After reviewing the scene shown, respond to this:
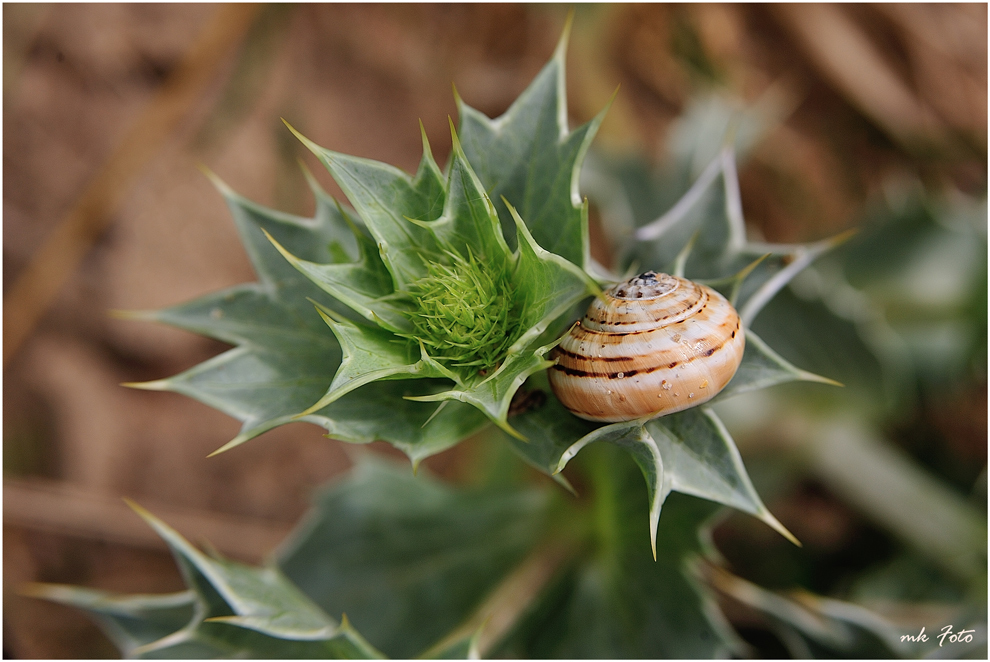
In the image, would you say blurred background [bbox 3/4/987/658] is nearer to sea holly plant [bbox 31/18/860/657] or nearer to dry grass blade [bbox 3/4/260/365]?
dry grass blade [bbox 3/4/260/365]

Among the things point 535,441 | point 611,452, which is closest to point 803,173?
point 611,452

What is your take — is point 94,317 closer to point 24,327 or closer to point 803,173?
point 24,327

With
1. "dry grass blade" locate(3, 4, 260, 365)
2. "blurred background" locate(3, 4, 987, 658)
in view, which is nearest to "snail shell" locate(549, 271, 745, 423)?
"blurred background" locate(3, 4, 987, 658)

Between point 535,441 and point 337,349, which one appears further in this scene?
point 337,349

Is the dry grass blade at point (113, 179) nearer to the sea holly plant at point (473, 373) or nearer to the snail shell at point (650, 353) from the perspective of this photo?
the sea holly plant at point (473, 373)

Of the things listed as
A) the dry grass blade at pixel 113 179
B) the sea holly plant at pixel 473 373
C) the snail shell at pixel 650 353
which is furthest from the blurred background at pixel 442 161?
the snail shell at pixel 650 353

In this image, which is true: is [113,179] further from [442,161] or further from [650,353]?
[650,353]
